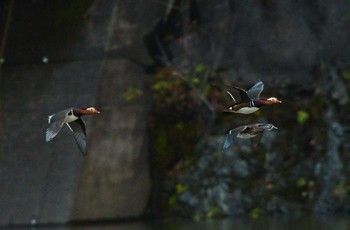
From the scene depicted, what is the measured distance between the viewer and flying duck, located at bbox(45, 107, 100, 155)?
Answer: 6.57 metres

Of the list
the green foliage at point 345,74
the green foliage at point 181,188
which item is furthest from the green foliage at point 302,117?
the green foliage at point 181,188

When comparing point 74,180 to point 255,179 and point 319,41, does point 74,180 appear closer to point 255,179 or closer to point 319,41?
point 255,179

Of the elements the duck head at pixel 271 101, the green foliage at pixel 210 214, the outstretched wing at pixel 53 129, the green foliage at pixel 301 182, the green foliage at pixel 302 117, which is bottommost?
the green foliage at pixel 210 214

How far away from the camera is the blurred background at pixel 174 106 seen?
12.9 meters

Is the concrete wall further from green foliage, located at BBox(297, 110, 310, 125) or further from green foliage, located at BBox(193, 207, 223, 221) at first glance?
green foliage, located at BBox(297, 110, 310, 125)

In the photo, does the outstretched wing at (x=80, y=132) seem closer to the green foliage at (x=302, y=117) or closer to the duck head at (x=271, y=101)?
the duck head at (x=271, y=101)

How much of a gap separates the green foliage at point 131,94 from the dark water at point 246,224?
149 cm

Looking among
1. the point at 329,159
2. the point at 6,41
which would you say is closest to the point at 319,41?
the point at 329,159

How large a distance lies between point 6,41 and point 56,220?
96.4 inches

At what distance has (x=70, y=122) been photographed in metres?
7.04

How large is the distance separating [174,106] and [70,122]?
6777 millimetres

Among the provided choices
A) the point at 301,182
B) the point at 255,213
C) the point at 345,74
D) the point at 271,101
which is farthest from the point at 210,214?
the point at 271,101

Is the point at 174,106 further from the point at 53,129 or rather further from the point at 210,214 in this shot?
the point at 53,129

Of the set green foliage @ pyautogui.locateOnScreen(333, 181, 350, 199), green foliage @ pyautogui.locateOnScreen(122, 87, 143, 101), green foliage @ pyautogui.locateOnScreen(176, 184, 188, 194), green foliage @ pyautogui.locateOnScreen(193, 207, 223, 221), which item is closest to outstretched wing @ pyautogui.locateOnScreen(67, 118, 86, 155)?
green foliage @ pyautogui.locateOnScreen(193, 207, 223, 221)
